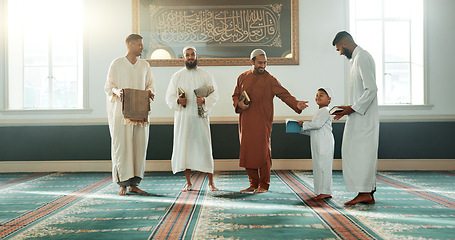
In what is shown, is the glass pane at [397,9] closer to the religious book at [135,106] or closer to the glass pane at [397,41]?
the glass pane at [397,41]

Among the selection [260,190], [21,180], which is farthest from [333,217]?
[21,180]

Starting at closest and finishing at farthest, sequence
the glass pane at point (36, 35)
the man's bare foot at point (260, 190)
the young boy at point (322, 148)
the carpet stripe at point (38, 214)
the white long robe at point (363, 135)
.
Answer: the carpet stripe at point (38, 214), the white long robe at point (363, 135), the young boy at point (322, 148), the man's bare foot at point (260, 190), the glass pane at point (36, 35)

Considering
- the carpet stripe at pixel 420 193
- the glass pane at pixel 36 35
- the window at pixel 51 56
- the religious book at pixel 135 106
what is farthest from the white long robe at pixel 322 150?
the glass pane at pixel 36 35

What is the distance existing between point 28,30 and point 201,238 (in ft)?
18.2

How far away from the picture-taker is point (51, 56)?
6566mm

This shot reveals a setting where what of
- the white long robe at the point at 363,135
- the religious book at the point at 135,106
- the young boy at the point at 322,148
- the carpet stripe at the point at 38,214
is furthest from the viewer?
the religious book at the point at 135,106

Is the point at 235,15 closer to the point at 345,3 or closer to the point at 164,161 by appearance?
the point at 345,3

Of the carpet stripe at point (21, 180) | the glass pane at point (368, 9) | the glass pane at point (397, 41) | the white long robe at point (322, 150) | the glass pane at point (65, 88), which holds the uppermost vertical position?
the glass pane at point (368, 9)

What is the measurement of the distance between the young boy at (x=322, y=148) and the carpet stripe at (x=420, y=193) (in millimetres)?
967

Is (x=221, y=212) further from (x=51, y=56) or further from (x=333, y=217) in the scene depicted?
(x=51, y=56)

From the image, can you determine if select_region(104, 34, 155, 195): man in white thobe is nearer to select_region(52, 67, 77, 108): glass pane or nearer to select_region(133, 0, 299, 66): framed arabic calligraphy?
select_region(133, 0, 299, 66): framed arabic calligraphy

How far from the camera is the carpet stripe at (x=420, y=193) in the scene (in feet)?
11.9

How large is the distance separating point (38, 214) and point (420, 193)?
3.59 meters

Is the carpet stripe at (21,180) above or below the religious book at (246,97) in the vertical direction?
below
